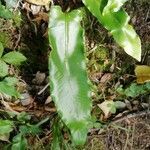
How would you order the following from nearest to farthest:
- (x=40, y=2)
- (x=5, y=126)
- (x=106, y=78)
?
(x=5, y=126) < (x=40, y=2) < (x=106, y=78)

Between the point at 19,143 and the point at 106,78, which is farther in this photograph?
the point at 106,78

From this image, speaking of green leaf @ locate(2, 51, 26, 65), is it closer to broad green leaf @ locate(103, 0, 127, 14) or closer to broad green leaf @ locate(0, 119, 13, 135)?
broad green leaf @ locate(0, 119, 13, 135)

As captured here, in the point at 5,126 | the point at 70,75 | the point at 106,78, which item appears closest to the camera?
the point at 70,75

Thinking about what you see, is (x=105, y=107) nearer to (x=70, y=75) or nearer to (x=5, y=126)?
(x=70, y=75)

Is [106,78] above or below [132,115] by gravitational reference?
above

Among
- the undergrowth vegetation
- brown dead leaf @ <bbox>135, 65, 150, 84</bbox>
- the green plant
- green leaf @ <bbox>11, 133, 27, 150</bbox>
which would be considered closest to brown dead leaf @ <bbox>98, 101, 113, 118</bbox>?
the undergrowth vegetation

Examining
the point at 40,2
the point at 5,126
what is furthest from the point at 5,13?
the point at 5,126

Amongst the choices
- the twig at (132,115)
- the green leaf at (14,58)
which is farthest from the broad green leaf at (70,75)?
the twig at (132,115)
